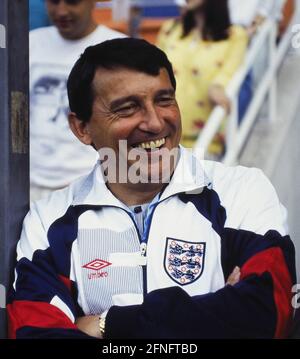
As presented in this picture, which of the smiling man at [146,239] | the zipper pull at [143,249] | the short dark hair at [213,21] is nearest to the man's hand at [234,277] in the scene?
the smiling man at [146,239]

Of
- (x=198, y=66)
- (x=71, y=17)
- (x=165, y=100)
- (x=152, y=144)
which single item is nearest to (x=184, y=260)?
(x=152, y=144)

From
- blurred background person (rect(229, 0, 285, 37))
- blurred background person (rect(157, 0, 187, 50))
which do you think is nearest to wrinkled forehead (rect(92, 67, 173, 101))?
blurred background person (rect(157, 0, 187, 50))

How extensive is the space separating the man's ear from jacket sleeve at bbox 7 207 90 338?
30 centimetres

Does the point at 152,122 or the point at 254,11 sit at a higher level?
the point at 254,11

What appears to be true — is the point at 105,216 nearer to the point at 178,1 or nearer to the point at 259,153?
the point at 259,153

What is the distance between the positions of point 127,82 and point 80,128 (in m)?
0.28

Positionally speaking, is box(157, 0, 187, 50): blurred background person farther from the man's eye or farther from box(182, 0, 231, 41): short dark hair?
the man's eye

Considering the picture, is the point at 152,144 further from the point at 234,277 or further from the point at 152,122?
the point at 234,277

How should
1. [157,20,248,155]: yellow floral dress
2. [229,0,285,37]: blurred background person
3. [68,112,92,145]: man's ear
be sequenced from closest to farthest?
[68,112,92,145]: man's ear, [157,20,248,155]: yellow floral dress, [229,0,285,37]: blurred background person

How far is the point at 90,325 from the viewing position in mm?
2229

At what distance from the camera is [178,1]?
545 centimetres

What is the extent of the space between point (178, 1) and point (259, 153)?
186cm

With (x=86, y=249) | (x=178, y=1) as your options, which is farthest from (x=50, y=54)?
(x=178, y=1)

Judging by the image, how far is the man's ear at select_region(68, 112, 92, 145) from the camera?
98.6 inches
